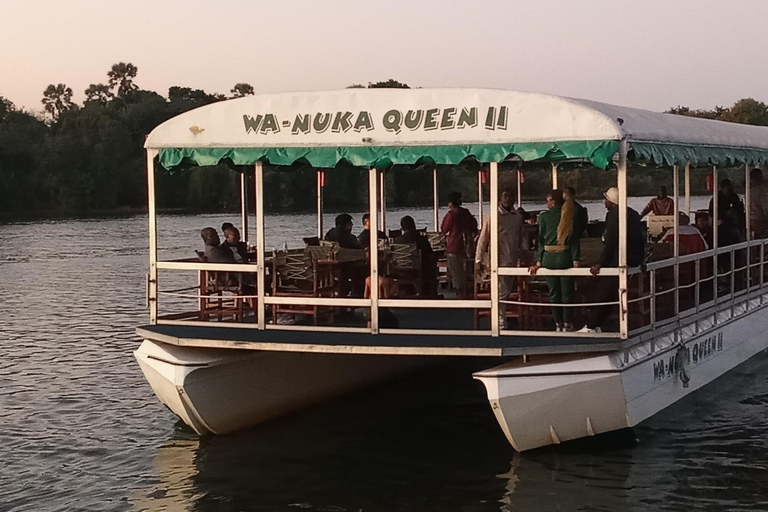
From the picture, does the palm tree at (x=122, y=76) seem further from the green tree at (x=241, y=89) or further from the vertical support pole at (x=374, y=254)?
the vertical support pole at (x=374, y=254)

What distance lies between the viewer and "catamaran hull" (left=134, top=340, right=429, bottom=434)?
12070 mm

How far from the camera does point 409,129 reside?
37.4ft

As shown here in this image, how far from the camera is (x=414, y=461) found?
39.7ft

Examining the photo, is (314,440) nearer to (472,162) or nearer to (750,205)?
(472,162)

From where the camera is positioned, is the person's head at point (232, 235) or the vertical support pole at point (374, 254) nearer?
the vertical support pole at point (374, 254)

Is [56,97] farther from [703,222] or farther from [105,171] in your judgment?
[703,222]

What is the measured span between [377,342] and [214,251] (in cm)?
283

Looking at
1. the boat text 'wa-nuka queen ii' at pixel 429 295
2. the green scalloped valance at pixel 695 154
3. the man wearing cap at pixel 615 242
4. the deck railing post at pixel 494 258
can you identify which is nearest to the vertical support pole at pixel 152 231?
the boat text 'wa-nuka queen ii' at pixel 429 295

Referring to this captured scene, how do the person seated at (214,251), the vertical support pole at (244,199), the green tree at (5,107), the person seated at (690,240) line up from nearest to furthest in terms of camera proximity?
the person seated at (214,251) < the vertical support pole at (244,199) < the person seated at (690,240) < the green tree at (5,107)

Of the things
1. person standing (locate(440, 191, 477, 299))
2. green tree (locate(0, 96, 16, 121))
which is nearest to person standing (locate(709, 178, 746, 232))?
person standing (locate(440, 191, 477, 299))

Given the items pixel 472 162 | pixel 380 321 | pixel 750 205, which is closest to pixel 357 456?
pixel 380 321

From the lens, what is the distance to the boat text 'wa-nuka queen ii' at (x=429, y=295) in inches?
432

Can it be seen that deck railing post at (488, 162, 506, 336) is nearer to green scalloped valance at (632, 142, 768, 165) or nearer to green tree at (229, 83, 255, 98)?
green scalloped valance at (632, 142, 768, 165)

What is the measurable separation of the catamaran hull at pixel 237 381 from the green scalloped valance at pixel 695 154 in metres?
4.40
